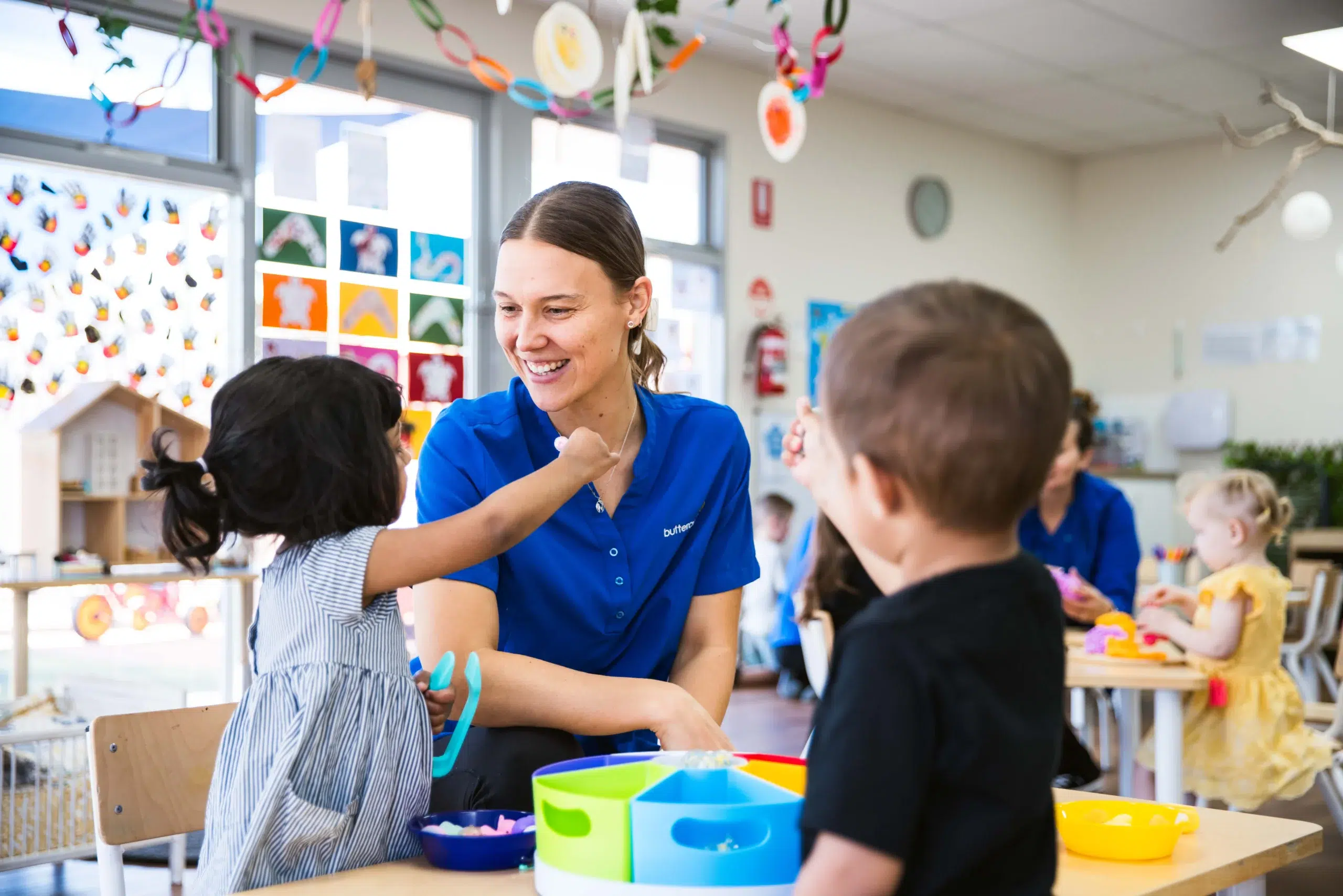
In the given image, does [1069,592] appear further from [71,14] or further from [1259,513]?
[71,14]

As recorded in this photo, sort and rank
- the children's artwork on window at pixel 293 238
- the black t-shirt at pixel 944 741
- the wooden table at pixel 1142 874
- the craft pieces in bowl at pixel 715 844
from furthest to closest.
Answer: the children's artwork on window at pixel 293 238 < the wooden table at pixel 1142 874 < the craft pieces in bowl at pixel 715 844 < the black t-shirt at pixel 944 741

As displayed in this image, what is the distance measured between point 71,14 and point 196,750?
353cm

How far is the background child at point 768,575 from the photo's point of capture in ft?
20.1

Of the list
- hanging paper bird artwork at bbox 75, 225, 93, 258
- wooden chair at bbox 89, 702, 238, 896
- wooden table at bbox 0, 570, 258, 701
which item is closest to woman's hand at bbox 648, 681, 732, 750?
wooden chair at bbox 89, 702, 238, 896

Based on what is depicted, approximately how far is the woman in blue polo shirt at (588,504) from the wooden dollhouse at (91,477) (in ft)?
8.51

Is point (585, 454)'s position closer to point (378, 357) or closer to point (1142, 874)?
point (1142, 874)

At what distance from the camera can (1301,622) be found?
19.3 ft

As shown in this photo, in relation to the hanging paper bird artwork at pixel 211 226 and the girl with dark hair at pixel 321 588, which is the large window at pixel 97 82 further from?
the girl with dark hair at pixel 321 588

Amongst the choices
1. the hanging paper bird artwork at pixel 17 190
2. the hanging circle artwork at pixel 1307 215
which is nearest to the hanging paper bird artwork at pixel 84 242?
the hanging paper bird artwork at pixel 17 190

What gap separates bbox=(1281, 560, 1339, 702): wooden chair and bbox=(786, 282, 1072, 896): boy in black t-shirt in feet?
16.1

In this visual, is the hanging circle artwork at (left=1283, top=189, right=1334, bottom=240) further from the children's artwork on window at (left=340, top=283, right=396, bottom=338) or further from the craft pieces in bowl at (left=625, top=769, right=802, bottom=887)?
the craft pieces in bowl at (left=625, top=769, right=802, bottom=887)

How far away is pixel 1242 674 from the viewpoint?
3.18 metres

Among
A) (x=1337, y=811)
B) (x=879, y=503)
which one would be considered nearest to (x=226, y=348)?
(x=1337, y=811)

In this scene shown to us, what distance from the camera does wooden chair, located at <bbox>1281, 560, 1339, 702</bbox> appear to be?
538 cm
